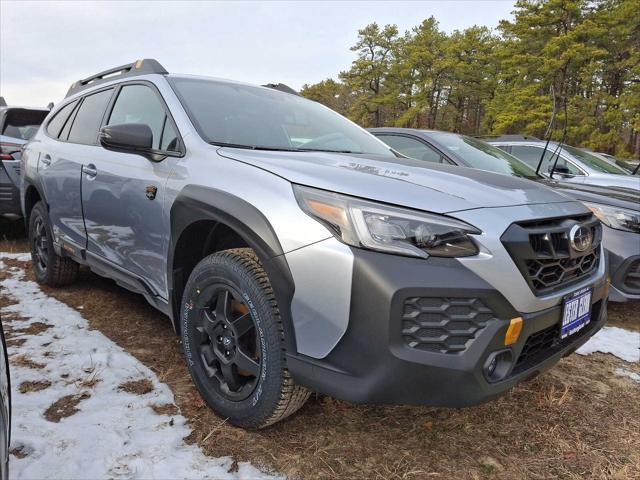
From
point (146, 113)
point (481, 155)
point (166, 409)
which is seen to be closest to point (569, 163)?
point (481, 155)

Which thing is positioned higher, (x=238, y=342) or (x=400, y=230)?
(x=400, y=230)

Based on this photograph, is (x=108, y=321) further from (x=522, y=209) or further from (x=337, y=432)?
(x=522, y=209)

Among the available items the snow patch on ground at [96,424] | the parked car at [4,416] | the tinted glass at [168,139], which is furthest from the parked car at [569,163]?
the parked car at [4,416]

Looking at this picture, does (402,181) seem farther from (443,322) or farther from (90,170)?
(90,170)

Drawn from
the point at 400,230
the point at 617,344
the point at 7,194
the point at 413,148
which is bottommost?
the point at 617,344

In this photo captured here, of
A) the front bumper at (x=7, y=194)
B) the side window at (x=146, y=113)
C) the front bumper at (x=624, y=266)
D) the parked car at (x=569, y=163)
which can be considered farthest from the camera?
the parked car at (x=569, y=163)

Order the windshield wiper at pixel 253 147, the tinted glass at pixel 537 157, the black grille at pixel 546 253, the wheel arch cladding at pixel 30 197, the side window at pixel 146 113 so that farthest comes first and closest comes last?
the tinted glass at pixel 537 157, the wheel arch cladding at pixel 30 197, the side window at pixel 146 113, the windshield wiper at pixel 253 147, the black grille at pixel 546 253

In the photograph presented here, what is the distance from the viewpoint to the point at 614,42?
26.5 meters

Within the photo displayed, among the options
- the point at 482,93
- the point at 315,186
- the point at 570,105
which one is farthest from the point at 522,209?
the point at 482,93

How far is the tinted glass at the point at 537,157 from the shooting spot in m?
5.84

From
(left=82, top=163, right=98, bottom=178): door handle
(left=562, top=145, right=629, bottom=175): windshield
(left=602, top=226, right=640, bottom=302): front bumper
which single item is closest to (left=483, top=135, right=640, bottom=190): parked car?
(left=562, top=145, right=629, bottom=175): windshield

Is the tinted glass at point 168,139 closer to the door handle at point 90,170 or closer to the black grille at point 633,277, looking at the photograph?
the door handle at point 90,170

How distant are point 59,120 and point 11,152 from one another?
2216 mm

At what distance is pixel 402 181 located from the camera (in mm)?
1714
